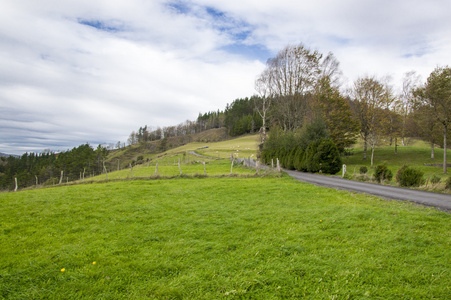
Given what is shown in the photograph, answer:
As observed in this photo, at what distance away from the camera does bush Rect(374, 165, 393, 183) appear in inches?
640

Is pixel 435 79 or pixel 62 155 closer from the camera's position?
pixel 435 79

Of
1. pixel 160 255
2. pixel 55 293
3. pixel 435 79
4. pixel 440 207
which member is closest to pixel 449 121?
pixel 435 79

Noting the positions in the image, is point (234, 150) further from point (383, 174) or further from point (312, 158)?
point (383, 174)

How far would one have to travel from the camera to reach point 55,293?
Answer: 348 centimetres

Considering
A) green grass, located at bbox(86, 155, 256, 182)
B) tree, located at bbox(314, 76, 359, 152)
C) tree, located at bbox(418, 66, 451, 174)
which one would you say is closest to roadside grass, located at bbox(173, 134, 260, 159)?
green grass, located at bbox(86, 155, 256, 182)

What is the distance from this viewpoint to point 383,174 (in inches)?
648

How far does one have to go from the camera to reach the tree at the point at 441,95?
23.1m

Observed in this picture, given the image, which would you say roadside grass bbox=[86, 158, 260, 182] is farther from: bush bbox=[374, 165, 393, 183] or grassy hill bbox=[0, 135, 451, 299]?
grassy hill bbox=[0, 135, 451, 299]

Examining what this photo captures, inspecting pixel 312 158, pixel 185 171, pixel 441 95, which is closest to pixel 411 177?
pixel 312 158

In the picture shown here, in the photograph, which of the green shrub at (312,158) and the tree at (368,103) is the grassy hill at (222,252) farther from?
the tree at (368,103)

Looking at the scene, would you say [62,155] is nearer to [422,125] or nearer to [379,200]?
[379,200]

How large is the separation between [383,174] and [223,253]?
16.8 meters

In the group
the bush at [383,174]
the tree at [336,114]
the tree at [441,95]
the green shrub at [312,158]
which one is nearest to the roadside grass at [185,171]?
the green shrub at [312,158]

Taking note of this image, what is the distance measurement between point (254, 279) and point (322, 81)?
3804 cm
